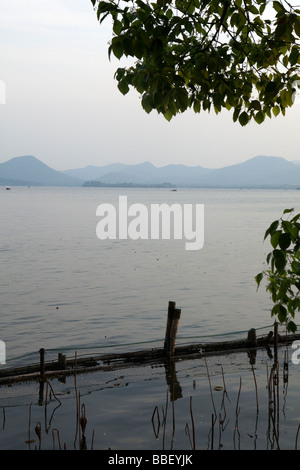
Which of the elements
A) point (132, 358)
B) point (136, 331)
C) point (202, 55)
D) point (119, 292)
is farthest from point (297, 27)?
point (119, 292)

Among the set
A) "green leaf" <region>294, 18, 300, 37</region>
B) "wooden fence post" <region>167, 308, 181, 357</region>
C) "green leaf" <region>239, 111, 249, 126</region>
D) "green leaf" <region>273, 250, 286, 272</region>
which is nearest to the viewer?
"green leaf" <region>294, 18, 300, 37</region>

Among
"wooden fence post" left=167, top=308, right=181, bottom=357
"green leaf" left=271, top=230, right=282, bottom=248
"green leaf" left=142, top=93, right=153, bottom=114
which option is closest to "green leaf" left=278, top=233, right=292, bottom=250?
"green leaf" left=271, top=230, right=282, bottom=248

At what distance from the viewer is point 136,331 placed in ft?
67.8

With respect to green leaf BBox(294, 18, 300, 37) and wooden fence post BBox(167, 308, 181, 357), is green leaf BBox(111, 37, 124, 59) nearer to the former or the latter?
green leaf BBox(294, 18, 300, 37)

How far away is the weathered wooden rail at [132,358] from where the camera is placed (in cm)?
1271

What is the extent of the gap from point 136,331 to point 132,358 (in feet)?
21.3

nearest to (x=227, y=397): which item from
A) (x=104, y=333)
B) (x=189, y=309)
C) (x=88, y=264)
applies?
(x=104, y=333)

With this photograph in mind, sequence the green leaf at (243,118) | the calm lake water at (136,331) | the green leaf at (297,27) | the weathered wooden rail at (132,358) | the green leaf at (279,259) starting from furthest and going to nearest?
the weathered wooden rail at (132,358) < the calm lake water at (136,331) < the green leaf at (243,118) < the green leaf at (279,259) < the green leaf at (297,27)

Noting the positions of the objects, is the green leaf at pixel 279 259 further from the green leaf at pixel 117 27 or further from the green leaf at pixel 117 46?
the green leaf at pixel 117 27

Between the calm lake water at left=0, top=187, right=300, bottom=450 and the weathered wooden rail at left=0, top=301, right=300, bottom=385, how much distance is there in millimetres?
249

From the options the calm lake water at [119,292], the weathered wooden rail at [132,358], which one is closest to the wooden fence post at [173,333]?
the weathered wooden rail at [132,358]

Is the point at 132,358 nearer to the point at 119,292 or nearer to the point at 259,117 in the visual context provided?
the point at 259,117

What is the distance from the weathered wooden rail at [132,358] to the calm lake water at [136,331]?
249mm

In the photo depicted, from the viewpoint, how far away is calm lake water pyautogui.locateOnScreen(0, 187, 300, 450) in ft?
36.8
